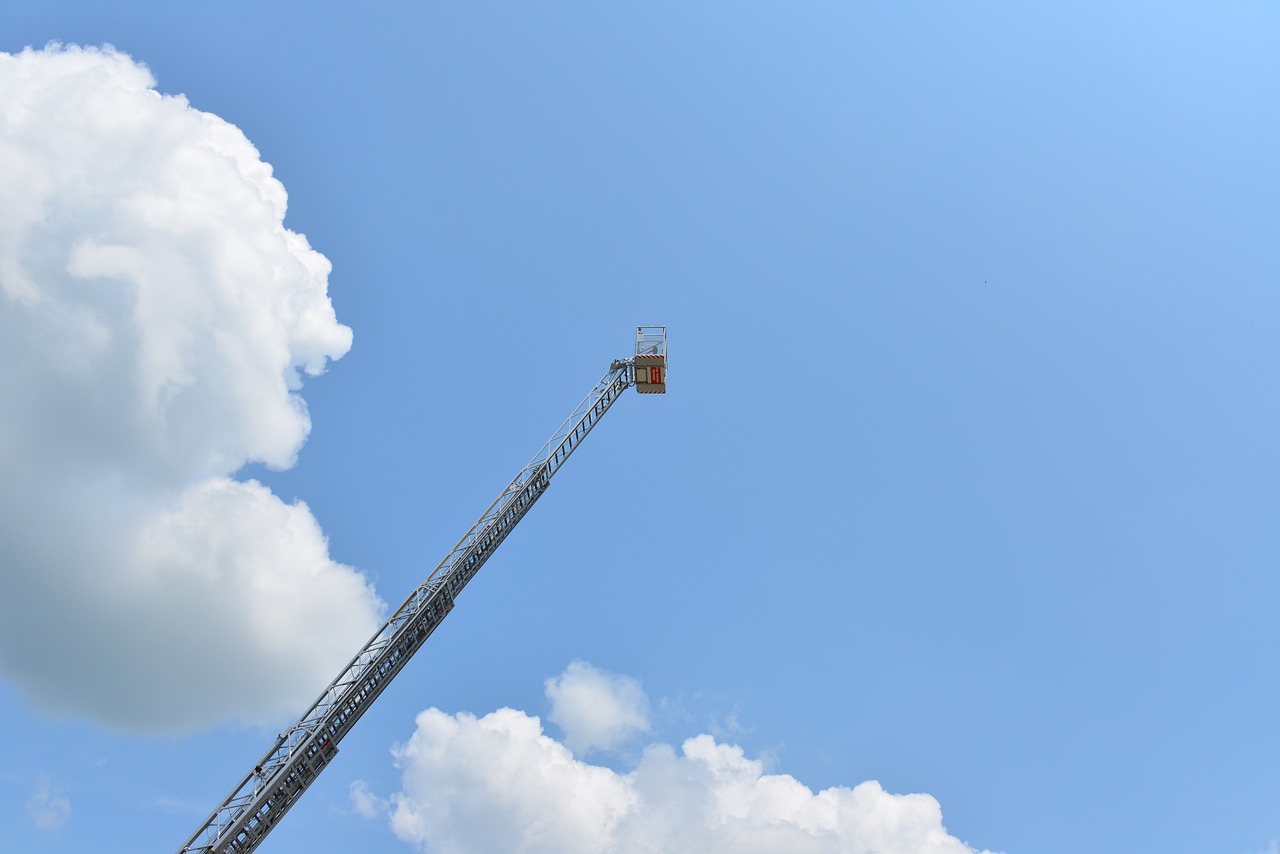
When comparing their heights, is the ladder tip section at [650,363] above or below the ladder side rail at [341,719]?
above

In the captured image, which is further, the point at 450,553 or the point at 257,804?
the point at 450,553

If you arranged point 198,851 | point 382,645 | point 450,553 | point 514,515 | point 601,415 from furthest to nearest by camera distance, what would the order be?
1. point 601,415
2. point 514,515
3. point 450,553
4. point 382,645
5. point 198,851

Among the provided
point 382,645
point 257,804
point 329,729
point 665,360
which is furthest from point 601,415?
point 257,804

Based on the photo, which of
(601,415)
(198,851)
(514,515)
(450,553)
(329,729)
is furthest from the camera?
(601,415)

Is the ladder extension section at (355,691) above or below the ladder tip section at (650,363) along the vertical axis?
below

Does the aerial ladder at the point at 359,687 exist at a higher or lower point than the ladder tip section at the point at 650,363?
lower

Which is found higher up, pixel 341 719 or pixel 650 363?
pixel 650 363

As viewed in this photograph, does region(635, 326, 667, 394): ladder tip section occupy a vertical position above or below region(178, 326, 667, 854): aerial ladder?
above

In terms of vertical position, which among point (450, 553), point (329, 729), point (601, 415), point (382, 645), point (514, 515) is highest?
point (601, 415)

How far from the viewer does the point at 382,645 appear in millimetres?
50062

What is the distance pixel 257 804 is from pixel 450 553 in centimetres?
1802

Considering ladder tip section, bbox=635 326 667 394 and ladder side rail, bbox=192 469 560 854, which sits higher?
ladder tip section, bbox=635 326 667 394

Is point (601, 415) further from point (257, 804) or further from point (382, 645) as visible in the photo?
point (257, 804)

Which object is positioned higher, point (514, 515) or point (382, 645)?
point (514, 515)
